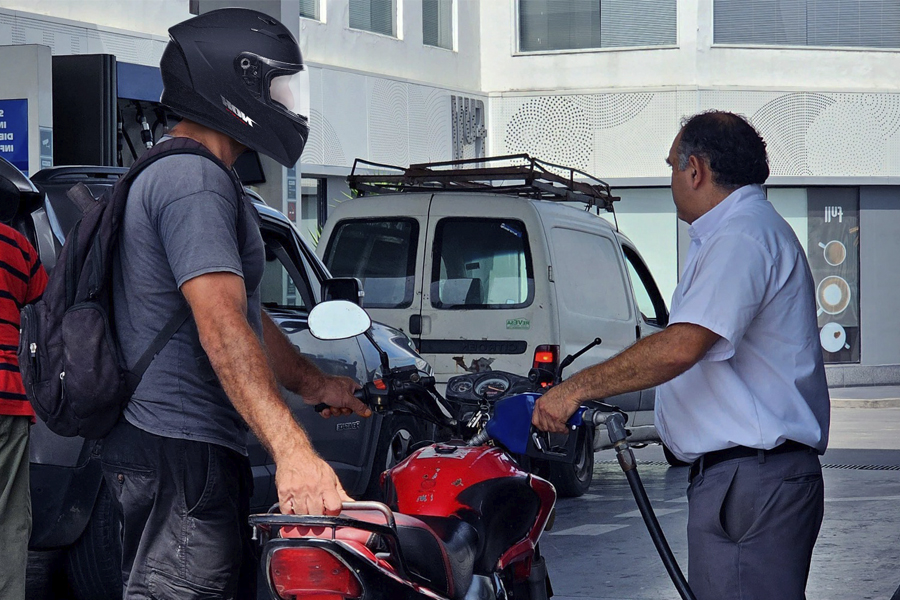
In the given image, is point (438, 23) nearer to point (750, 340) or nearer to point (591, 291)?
point (591, 291)

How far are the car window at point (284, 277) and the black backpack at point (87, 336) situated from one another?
403 centimetres

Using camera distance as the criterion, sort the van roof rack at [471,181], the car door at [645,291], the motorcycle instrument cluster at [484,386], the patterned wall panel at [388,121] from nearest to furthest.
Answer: the motorcycle instrument cluster at [484,386], the van roof rack at [471,181], the car door at [645,291], the patterned wall panel at [388,121]

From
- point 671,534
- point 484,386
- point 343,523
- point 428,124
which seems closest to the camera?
point 343,523

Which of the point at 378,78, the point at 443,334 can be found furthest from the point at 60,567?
the point at 378,78

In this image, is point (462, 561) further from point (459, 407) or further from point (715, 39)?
point (715, 39)

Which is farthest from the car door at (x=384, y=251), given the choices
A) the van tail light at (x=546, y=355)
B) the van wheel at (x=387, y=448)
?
the van wheel at (x=387, y=448)

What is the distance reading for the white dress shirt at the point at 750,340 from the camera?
130 inches

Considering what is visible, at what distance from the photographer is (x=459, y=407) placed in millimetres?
3684

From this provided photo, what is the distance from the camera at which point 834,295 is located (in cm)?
2131

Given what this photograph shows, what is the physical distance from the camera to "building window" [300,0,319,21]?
699 inches

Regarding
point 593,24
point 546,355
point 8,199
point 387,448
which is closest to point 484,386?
point 8,199

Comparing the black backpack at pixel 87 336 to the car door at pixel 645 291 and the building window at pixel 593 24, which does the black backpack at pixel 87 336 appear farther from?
the building window at pixel 593 24

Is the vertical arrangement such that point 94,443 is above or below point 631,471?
below

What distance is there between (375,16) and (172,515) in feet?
56.3
